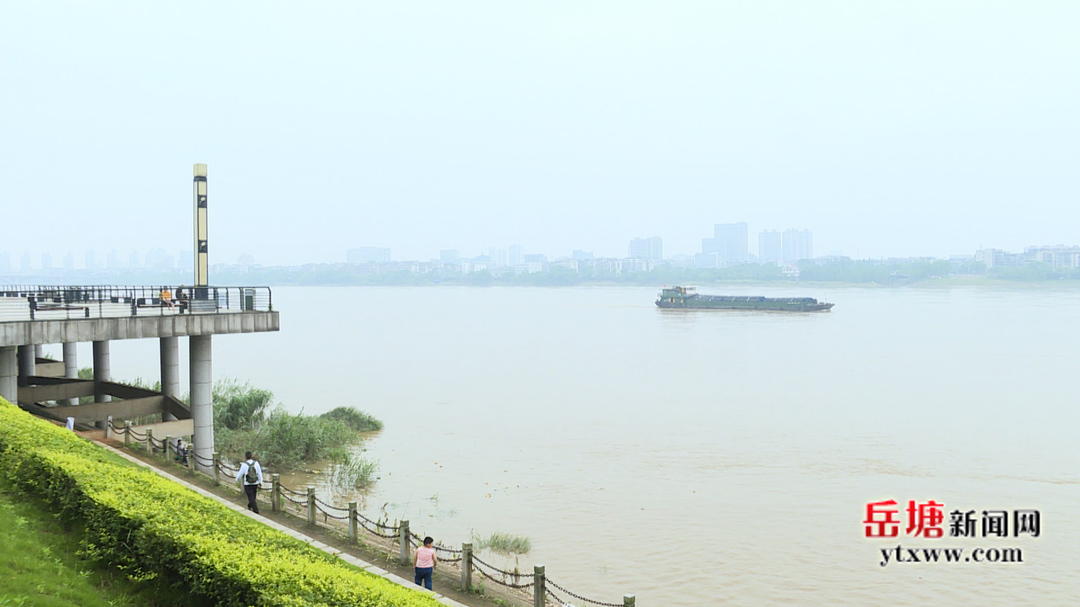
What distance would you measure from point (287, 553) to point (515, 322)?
10570 cm

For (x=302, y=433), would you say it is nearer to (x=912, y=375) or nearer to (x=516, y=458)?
(x=516, y=458)

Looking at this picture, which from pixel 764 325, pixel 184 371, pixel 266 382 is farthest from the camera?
pixel 764 325

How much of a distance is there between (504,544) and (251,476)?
6.44 metres

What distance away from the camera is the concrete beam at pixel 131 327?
63.0ft

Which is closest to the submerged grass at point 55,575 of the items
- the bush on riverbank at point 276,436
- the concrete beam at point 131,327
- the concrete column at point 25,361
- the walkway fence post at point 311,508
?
the walkway fence post at point 311,508

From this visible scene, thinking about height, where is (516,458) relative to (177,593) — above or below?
below

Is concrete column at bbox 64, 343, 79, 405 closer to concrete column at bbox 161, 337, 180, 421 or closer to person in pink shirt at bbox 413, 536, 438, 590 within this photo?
concrete column at bbox 161, 337, 180, 421

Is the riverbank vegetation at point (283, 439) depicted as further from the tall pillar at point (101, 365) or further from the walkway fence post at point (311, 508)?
the walkway fence post at point (311, 508)

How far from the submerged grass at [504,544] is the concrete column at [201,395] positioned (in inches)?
283

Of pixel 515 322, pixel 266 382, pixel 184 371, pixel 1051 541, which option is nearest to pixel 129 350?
pixel 184 371

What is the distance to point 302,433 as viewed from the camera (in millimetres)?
28984

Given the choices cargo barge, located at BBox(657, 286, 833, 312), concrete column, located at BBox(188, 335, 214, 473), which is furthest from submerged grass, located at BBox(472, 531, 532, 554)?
cargo barge, located at BBox(657, 286, 833, 312)

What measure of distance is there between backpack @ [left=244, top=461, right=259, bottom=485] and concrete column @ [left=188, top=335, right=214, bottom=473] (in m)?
5.90

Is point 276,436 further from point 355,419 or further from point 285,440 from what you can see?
point 355,419
